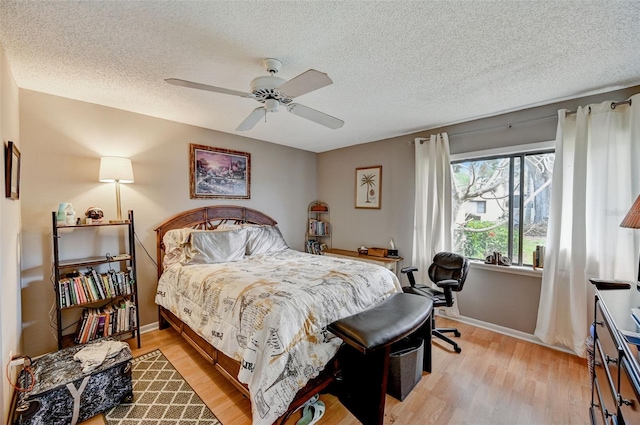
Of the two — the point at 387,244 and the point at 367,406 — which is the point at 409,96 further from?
the point at 367,406

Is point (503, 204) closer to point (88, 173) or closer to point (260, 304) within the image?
point (260, 304)

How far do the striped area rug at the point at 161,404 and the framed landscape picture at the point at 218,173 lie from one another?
6.80ft

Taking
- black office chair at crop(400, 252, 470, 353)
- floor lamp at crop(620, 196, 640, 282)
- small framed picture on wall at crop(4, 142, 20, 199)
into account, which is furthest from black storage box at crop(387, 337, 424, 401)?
small framed picture on wall at crop(4, 142, 20, 199)

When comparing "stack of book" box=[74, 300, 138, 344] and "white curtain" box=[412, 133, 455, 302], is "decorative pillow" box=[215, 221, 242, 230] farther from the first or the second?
"white curtain" box=[412, 133, 455, 302]

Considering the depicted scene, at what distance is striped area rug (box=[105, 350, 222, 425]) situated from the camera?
1.81m

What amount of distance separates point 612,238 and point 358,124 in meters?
2.74

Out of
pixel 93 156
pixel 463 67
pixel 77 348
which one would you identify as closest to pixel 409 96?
pixel 463 67

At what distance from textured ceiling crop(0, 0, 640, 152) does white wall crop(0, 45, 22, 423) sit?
0.26 meters

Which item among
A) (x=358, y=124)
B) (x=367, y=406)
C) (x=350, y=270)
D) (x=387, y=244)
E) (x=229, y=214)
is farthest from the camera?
(x=387, y=244)

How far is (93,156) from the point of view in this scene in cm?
278

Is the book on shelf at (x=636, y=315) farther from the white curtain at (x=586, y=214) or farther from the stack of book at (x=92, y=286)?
the stack of book at (x=92, y=286)

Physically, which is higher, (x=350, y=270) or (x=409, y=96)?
(x=409, y=96)

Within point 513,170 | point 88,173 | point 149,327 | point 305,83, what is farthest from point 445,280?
point 88,173

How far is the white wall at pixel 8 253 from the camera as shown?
64.0 inches
